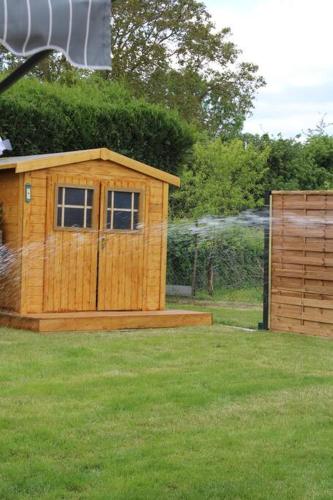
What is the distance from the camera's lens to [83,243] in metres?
12.2

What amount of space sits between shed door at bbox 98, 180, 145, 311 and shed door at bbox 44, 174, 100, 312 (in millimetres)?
133

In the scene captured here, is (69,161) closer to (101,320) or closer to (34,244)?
(34,244)

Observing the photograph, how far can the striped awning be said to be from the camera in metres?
3.99

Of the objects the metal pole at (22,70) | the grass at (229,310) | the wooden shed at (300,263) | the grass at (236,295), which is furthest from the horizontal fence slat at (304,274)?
the metal pole at (22,70)

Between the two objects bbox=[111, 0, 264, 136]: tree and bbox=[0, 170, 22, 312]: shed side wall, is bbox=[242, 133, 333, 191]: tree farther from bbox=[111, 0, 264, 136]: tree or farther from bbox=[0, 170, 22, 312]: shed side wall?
bbox=[0, 170, 22, 312]: shed side wall

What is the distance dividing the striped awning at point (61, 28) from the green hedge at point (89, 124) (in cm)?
1036

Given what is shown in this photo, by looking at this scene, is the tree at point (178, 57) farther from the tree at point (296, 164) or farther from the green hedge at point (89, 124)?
the green hedge at point (89, 124)

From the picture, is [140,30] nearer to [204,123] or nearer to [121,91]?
[204,123]

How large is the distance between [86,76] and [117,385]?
20515mm

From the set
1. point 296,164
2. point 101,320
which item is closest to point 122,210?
point 101,320

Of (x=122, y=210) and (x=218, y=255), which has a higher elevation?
(x=122, y=210)

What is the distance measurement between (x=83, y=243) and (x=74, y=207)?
508 millimetres

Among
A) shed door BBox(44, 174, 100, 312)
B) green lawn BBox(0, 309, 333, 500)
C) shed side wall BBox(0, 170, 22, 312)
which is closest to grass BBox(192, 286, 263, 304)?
shed door BBox(44, 174, 100, 312)

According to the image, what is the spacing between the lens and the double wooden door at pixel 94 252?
11945 mm
